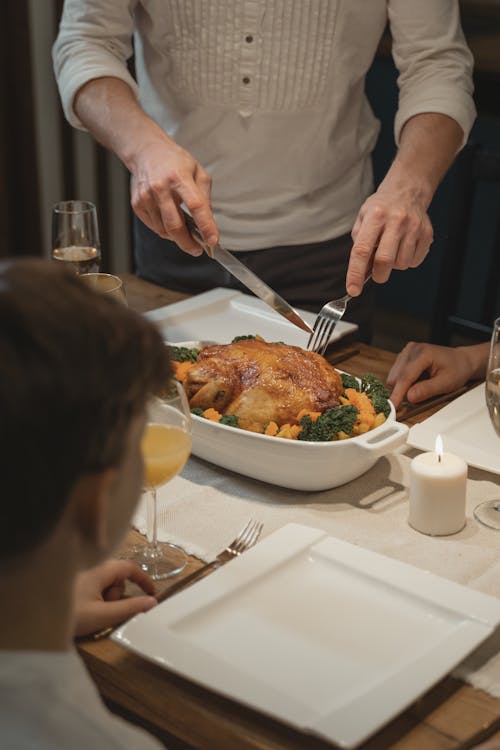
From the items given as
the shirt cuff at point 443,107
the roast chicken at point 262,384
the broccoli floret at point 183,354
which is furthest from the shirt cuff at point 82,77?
the roast chicken at point 262,384

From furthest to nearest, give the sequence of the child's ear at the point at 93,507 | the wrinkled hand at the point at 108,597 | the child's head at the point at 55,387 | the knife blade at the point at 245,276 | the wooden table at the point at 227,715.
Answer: the knife blade at the point at 245,276 → the wrinkled hand at the point at 108,597 → the wooden table at the point at 227,715 → the child's ear at the point at 93,507 → the child's head at the point at 55,387

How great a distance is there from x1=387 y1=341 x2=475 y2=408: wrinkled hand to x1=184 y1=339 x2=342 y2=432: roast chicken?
198 mm

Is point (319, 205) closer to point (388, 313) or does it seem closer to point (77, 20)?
point (77, 20)

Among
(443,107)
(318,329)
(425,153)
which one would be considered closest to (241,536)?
(318,329)

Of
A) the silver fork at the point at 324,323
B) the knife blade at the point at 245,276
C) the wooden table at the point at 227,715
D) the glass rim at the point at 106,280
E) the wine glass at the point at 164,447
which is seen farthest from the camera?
the silver fork at the point at 324,323

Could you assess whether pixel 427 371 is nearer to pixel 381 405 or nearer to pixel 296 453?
pixel 381 405

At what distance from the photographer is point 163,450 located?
1.28m

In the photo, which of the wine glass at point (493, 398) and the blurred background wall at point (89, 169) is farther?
the blurred background wall at point (89, 169)

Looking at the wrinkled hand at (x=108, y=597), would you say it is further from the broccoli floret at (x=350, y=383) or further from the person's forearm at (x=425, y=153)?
the person's forearm at (x=425, y=153)

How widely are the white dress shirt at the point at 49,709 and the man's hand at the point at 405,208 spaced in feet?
3.43

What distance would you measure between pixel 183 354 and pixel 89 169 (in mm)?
2478

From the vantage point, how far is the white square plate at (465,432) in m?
1.59

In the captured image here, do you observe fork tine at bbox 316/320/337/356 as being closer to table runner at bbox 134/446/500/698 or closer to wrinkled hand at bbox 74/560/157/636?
table runner at bbox 134/446/500/698

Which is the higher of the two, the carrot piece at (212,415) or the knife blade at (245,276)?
the knife blade at (245,276)
